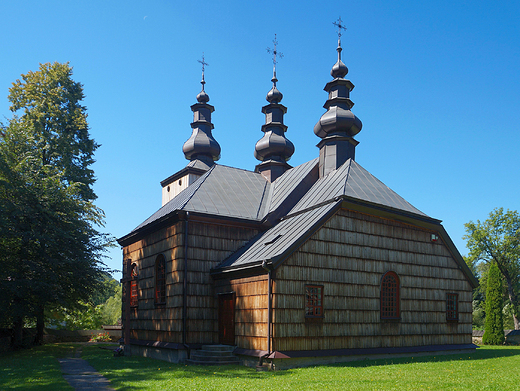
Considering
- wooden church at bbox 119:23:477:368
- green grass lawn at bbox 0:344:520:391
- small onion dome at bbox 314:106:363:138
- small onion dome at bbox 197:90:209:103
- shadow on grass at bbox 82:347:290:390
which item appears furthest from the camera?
small onion dome at bbox 197:90:209:103

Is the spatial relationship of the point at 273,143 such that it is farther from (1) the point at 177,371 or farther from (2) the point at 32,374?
(2) the point at 32,374

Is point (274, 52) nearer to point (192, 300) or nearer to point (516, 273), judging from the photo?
point (192, 300)

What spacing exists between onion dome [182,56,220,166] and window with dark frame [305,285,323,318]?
15.5m

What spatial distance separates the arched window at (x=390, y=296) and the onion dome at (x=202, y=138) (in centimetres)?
1502

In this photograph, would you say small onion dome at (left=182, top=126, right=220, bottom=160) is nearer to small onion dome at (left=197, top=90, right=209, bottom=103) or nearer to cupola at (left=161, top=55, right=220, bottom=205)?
cupola at (left=161, top=55, right=220, bottom=205)

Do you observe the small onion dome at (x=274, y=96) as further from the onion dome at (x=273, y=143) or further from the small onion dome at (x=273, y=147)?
the small onion dome at (x=273, y=147)

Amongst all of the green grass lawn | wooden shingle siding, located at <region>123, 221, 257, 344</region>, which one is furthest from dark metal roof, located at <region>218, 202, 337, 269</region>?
the green grass lawn

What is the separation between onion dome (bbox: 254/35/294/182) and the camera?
23844mm

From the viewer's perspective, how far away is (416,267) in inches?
686

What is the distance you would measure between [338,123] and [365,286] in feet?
25.9

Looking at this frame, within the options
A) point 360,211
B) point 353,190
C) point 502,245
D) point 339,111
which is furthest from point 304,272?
point 502,245

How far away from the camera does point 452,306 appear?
18.4 metres

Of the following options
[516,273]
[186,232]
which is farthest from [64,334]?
[516,273]

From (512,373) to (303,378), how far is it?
519 cm
